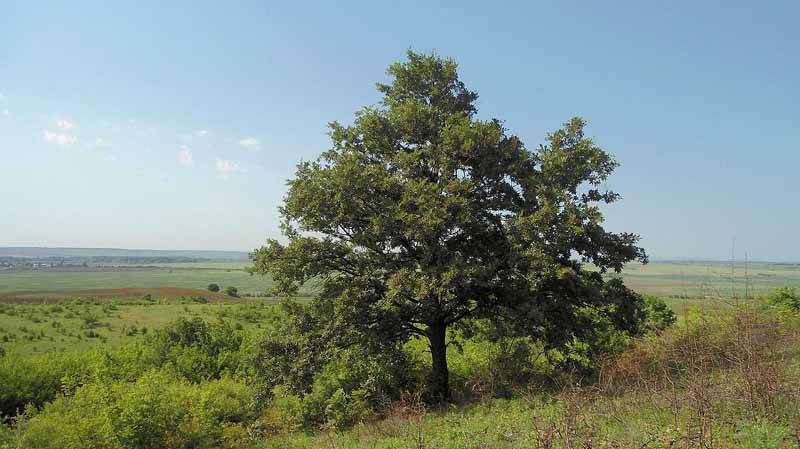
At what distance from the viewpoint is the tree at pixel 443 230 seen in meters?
15.0

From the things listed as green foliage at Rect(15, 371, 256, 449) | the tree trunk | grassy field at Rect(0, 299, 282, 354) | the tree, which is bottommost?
grassy field at Rect(0, 299, 282, 354)

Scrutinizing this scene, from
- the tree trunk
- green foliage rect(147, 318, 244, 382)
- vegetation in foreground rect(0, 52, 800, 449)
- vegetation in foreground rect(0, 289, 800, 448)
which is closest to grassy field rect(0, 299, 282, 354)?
green foliage rect(147, 318, 244, 382)

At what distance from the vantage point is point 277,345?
1714 cm

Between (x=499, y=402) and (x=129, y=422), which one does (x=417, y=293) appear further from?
(x=129, y=422)

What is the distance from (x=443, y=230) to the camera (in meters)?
15.3

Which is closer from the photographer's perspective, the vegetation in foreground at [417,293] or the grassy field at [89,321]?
the vegetation in foreground at [417,293]

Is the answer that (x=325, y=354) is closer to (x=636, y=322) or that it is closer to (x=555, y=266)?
(x=555, y=266)

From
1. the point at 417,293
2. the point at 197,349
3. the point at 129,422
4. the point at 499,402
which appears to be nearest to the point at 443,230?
the point at 417,293

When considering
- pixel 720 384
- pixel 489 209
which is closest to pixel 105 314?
pixel 489 209

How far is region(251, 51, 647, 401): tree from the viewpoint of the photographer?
14961mm

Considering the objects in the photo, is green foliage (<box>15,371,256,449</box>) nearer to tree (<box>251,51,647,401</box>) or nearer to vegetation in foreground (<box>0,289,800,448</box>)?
vegetation in foreground (<box>0,289,800,448</box>)

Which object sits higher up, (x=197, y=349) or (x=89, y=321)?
(x=197, y=349)

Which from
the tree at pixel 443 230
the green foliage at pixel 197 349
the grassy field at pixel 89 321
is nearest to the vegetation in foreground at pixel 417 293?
the tree at pixel 443 230

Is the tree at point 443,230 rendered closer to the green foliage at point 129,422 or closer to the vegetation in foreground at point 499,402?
the vegetation in foreground at point 499,402
